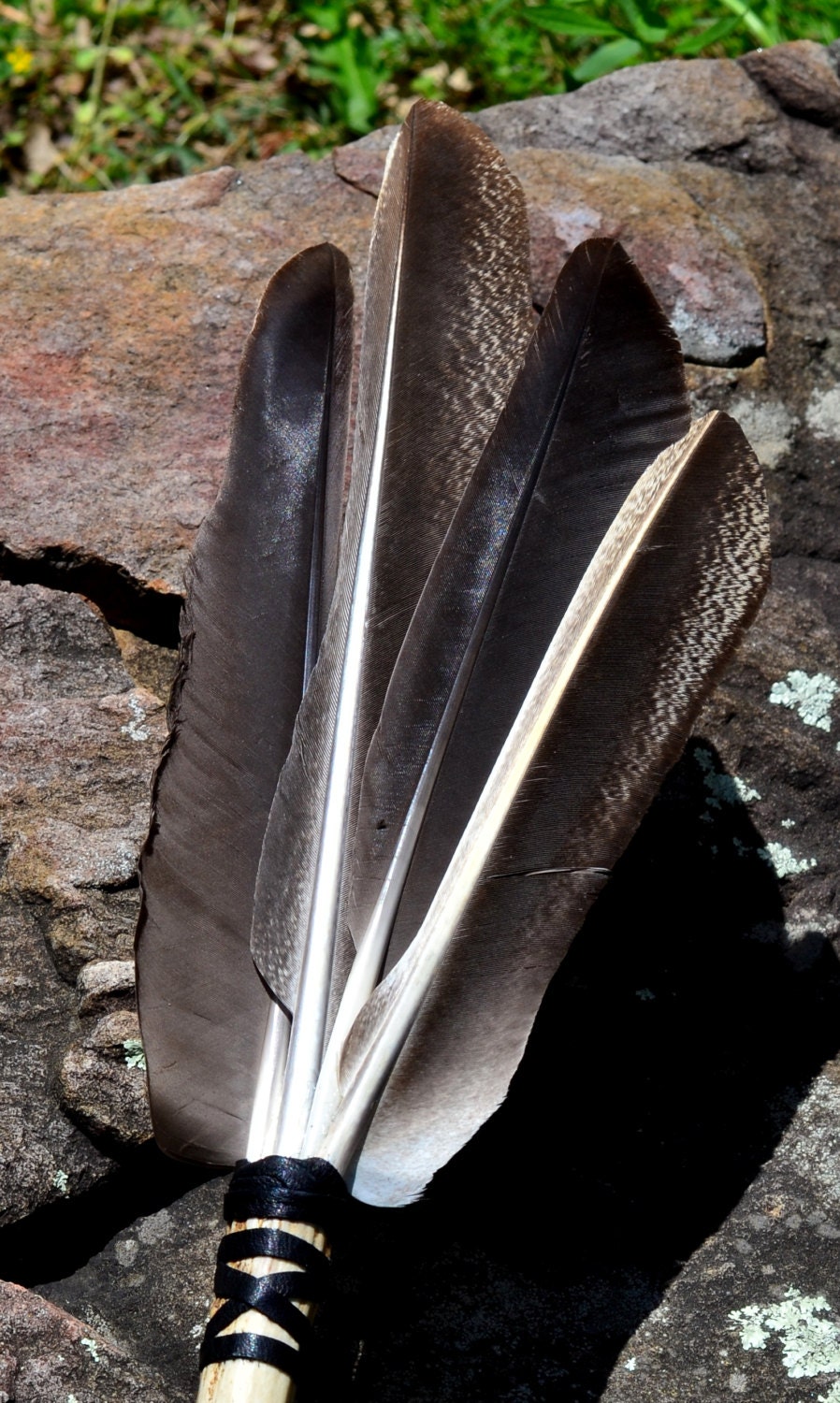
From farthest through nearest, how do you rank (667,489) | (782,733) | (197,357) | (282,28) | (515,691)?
(282,28) → (197,357) → (782,733) → (515,691) → (667,489)

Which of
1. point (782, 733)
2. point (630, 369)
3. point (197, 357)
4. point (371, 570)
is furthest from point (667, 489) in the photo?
point (197, 357)

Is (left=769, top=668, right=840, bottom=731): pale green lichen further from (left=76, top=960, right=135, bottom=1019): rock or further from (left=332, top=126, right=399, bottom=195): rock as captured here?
(left=332, top=126, right=399, bottom=195): rock

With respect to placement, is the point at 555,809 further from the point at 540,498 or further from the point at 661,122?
the point at 661,122

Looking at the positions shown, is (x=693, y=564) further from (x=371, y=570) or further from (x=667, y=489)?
(x=371, y=570)

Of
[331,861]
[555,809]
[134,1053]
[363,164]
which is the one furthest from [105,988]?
[363,164]

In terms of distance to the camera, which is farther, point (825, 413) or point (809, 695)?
point (825, 413)

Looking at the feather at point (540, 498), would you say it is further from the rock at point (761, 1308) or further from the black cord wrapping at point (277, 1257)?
the rock at point (761, 1308)

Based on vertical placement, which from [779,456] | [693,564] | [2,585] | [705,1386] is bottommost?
[705,1386]
